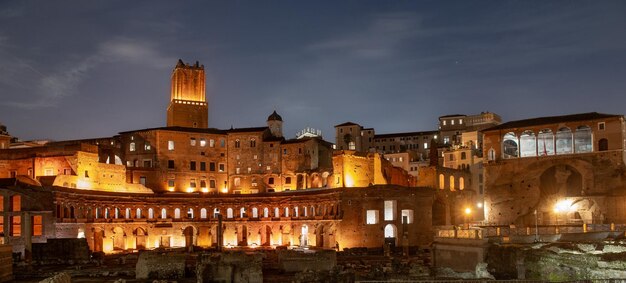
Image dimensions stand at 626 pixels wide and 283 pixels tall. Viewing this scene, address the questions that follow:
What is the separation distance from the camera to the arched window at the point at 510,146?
253ft

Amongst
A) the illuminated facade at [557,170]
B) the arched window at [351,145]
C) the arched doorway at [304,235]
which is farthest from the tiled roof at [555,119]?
the arched window at [351,145]

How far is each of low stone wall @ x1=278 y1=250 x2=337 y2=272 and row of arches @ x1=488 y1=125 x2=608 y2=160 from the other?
3448 centimetres

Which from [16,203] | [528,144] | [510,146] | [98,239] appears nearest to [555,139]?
[528,144]

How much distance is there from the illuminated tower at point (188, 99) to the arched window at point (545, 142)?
55468mm

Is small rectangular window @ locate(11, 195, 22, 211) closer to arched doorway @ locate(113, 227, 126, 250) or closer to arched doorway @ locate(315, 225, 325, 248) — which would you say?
arched doorway @ locate(113, 227, 126, 250)

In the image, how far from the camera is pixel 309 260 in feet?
169

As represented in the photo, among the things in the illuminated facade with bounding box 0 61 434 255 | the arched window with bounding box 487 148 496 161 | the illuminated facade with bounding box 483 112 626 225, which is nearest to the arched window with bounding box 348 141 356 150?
the illuminated facade with bounding box 0 61 434 255

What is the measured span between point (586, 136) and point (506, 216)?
12.5 m

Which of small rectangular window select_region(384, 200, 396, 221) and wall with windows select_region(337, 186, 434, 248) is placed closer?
wall with windows select_region(337, 186, 434, 248)

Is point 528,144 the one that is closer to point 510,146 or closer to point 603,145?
point 510,146

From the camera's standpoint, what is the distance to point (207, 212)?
87312 millimetres

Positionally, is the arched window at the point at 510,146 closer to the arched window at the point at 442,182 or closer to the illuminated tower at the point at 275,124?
the arched window at the point at 442,182

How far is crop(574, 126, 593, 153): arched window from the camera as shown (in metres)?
71.8

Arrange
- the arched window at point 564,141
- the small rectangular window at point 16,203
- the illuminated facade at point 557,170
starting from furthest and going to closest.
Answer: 1. the arched window at point 564,141
2. the illuminated facade at point 557,170
3. the small rectangular window at point 16,203
